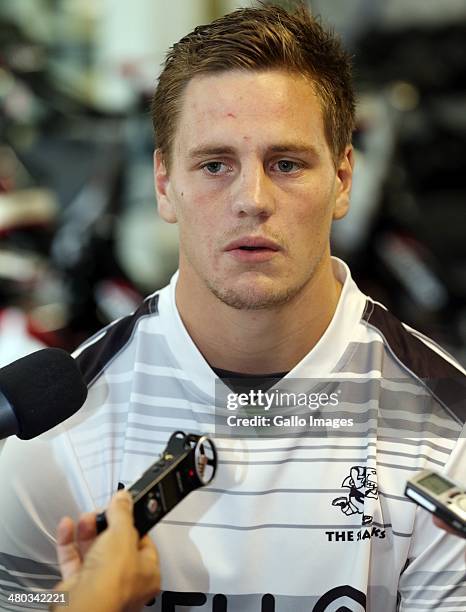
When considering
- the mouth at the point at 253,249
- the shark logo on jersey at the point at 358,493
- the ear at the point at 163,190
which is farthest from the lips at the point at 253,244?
the shark logo on jersey at the point at 358,493

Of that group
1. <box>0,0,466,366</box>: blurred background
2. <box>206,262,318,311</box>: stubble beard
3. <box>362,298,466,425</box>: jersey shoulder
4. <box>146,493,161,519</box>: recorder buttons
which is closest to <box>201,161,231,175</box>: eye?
<box>206,262,318,311</box>: stubble beard

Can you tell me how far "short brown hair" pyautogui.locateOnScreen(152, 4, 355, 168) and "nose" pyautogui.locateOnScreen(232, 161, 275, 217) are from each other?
0.37 feet

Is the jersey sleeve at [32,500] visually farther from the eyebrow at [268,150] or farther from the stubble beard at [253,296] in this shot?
the eyebrow at [268,150]

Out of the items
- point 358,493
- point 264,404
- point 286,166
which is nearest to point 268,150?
point 286,166

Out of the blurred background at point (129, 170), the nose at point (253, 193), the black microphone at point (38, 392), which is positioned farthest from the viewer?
the blurred background at point (129, 170)

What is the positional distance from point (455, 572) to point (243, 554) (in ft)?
0.72

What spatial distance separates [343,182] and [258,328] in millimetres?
203

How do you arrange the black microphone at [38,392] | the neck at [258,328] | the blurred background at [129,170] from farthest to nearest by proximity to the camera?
1. the blurred background at [129,170]
2. the neck at [258,328]
3. the black microphone at [38,392]

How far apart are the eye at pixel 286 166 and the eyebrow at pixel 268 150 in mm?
11

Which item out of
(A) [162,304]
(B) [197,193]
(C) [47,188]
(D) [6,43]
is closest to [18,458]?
(A) [162,304]

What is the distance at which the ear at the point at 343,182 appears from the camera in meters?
1.12

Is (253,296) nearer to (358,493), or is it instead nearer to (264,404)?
(264,404)

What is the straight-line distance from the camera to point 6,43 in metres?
3.32

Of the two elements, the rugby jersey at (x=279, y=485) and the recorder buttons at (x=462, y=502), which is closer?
the recorder buttons at (x=462, y=502)
